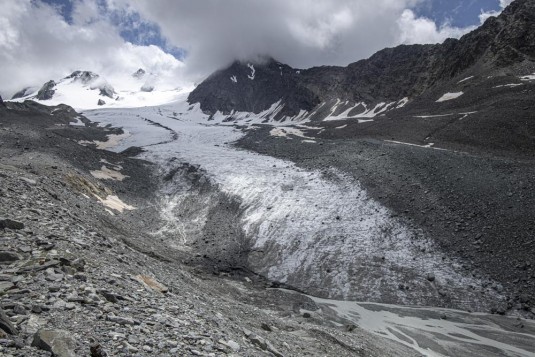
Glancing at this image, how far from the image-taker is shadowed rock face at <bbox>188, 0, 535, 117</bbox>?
74625 millimetres

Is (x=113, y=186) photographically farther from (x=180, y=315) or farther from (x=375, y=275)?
(x=180, y=315)

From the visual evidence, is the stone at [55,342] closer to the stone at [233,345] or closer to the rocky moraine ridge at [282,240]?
the rocky moraine ridge at [282,240]

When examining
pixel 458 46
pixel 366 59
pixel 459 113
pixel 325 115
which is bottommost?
pixel 459 113

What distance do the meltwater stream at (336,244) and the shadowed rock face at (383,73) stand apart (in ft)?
181

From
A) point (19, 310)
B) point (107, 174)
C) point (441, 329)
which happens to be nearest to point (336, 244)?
point (441, 329)

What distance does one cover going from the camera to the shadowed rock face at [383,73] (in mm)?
74625

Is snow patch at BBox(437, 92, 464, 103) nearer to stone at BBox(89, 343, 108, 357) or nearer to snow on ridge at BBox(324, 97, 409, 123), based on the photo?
snow on ridge at BBox(324, 97, 409, 123)

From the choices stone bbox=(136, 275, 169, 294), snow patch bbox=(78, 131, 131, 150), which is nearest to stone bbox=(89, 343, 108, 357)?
stone bbox=(136, 275, 169, 294)

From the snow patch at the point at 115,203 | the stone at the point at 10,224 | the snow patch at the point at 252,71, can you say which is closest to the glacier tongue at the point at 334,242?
the snow patch at the point at 115,203

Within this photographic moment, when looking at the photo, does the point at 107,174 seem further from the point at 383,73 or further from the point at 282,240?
the point at 383,73

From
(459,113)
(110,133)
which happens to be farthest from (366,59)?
(110,133)

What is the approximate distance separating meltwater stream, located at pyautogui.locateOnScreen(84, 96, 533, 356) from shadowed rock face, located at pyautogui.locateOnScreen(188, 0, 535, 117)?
55.1 meters

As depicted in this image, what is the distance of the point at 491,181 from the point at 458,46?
243 ft

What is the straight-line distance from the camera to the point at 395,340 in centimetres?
1833
